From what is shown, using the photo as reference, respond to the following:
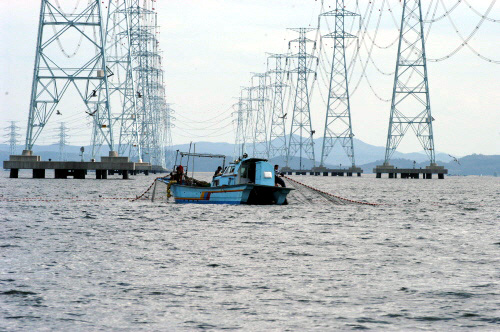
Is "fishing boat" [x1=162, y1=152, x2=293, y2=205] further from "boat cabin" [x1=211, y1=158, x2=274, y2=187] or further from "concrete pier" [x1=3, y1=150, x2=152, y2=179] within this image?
"concrete pier" [x1=3, y1=150, x2=152, y2=179]

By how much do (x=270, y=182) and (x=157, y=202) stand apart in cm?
877

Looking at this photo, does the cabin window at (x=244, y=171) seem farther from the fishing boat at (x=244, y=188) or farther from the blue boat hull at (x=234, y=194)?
the blue boat hull at (x=234, y=194)

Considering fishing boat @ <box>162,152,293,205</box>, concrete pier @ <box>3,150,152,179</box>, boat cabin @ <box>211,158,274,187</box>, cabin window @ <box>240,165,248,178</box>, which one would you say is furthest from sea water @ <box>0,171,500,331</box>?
concrete pier @ <box>3,150,152,179</box>

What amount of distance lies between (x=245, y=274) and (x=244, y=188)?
22.9 metres

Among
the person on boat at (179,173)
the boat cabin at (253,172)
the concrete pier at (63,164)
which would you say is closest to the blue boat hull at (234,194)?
the person on boat at (179,173)

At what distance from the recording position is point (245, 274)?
1836cm

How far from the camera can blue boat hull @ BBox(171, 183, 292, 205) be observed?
41812 millimetres

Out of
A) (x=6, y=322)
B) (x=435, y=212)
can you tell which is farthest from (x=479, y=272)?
(x=435, y=212)

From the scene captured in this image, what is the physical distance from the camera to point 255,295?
15641mm

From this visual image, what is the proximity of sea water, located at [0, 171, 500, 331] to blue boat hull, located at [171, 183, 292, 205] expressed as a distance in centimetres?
668

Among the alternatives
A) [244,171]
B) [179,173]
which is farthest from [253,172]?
[179,173]

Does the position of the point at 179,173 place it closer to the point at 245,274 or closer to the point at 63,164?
the point at 245,274

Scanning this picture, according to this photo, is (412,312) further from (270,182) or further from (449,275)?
(270,182)

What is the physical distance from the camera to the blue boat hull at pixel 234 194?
41.8 meters
